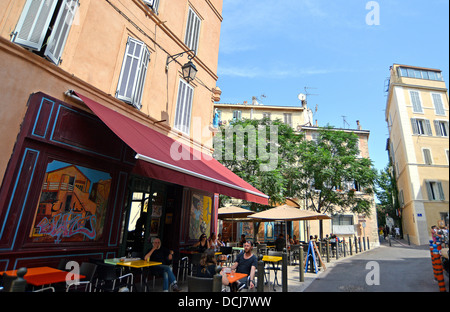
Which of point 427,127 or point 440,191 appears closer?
point 440,191

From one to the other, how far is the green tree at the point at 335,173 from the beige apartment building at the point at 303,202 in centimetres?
83

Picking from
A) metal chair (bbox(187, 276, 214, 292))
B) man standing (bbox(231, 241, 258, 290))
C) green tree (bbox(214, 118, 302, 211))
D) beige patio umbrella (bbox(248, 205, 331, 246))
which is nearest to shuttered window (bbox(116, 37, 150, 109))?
man standing (bbox(231, 241, 258, 290))

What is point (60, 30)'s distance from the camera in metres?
5.63

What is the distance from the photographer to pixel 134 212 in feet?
24.9

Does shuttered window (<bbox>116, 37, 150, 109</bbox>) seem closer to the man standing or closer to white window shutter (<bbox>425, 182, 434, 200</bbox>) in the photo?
the man standing

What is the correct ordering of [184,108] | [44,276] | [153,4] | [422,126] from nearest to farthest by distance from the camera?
[422,126]
[44,276]
[153,4]
[184,108]

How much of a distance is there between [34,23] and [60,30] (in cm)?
53

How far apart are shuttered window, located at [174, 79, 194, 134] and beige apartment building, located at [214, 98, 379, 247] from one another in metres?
11.2

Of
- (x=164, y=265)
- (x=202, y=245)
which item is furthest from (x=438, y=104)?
(x=202, y=245)

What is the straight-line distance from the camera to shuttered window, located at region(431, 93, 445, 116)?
2309 mm

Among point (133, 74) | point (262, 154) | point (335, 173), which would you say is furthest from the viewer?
point (262, 154)

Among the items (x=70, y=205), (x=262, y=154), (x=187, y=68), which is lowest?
(x=70, y=205)

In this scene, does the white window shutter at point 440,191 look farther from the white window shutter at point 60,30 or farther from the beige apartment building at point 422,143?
the white window shutter at point 60,30

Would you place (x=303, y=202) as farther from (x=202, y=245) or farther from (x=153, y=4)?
(x=153, y=4)
